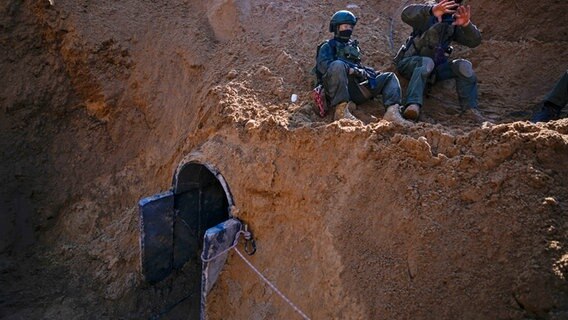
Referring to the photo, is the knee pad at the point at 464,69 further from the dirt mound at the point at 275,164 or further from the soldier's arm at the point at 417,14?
the soldier's arm at the point at 417,14

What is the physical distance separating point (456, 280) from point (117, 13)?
18.4ft

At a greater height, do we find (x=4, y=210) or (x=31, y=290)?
(x=4, y=210)

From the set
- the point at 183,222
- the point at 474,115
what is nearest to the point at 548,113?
the point at 474,115

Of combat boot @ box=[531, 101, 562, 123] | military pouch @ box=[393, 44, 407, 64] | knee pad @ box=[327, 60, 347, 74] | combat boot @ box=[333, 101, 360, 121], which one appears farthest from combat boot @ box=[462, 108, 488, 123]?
knee pad @ box=[327, 60, 347, 74]

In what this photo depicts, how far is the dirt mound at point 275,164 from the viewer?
3158 mm

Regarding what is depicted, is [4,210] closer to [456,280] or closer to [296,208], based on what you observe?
[296,208]

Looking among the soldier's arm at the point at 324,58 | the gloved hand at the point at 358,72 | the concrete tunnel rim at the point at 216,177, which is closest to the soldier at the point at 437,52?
the gloved hand at the point at 358,72

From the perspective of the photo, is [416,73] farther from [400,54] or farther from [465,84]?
[400,54]

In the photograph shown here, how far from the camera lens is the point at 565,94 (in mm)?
4387

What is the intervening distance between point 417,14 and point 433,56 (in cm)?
51

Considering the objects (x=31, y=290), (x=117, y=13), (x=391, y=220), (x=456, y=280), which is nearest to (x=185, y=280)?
(x=31, y=290)

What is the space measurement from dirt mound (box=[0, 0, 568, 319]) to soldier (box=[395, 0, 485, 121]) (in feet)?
0.90

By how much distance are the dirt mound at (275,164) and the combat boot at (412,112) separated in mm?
381

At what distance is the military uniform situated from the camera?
15.7ft
